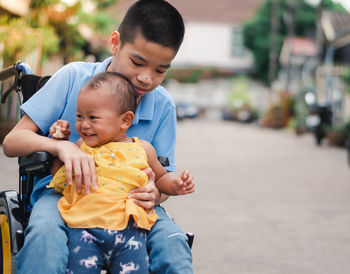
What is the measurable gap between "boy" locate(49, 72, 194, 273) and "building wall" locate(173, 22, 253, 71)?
41.8 metres

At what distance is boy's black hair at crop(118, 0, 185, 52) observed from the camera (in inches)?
93.0

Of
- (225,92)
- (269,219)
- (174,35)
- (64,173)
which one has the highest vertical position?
(174,35)

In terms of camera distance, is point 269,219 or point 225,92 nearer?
point 269,219

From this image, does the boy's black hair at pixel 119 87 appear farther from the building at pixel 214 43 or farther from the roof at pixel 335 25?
the building at pixel 214 43

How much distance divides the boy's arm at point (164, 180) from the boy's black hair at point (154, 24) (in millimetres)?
441

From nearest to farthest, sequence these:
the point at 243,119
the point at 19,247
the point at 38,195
Result: the point at 19,247 < the point at 38,195 < the point at 243,119

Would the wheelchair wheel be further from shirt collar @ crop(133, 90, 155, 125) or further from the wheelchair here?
shirt collar @ crop(133, 90, 155, 125)

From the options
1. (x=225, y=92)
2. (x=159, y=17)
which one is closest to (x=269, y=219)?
(x=159, y=17)

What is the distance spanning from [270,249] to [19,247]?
108 inches

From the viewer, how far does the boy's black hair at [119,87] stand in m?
2.24

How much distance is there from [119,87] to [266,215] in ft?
13.0

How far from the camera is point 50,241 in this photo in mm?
1990

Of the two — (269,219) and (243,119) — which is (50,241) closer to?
(269,219)

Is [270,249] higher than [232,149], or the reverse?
[270,249]
